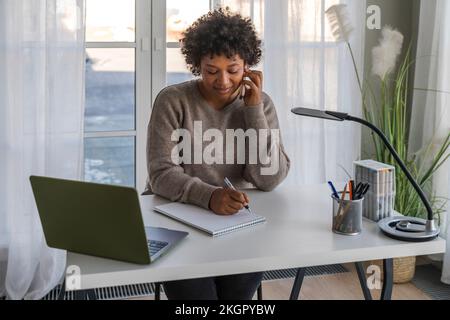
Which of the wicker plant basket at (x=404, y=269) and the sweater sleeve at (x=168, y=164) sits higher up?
the sweater sleeve at (x=168, y=164)

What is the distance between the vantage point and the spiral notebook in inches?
55.6

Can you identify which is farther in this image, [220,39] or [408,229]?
[220,39]

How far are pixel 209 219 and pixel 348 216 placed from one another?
0.34 m

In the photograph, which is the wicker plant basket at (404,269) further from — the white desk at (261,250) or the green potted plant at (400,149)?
the white desk at (261,250)

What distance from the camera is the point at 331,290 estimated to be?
2678mm

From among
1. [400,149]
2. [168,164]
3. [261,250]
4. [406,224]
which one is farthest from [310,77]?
[261,250]

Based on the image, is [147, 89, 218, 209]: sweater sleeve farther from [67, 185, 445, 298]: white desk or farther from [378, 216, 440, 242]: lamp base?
[378, 216, 440, 242]: lamp base

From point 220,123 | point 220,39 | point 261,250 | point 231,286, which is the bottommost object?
point 231,286

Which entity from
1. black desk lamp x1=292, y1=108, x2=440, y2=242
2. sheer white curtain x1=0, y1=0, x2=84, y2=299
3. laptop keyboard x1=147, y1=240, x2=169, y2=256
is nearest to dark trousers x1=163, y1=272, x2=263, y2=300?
laptop keyboard x1=147, y1=240, x2=169, y2=256

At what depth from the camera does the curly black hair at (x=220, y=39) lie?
1.83m

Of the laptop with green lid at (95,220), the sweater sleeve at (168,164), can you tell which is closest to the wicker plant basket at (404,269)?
the sweater sleeve at (168,164)

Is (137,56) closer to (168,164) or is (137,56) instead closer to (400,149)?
(168,164)

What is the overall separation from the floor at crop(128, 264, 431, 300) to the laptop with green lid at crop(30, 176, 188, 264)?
1.35m
